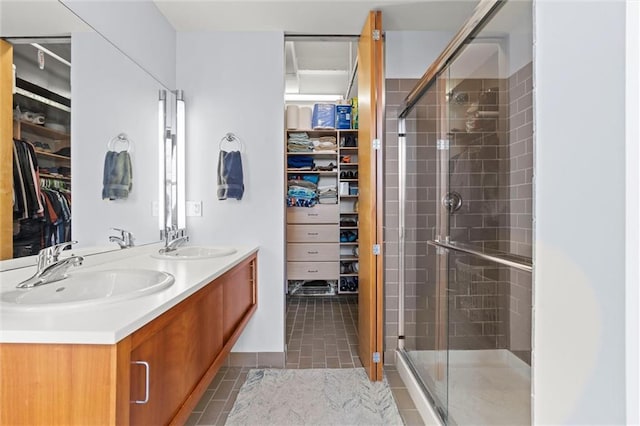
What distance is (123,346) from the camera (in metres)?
0.75

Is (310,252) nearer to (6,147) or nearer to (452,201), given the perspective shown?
(452,201)

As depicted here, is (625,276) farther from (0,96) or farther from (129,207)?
(129,207)

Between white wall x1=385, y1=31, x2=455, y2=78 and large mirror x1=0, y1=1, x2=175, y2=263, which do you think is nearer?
large mirror x1=0, y1=1, x2=175, y2=263

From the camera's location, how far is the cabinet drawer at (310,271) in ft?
12.2

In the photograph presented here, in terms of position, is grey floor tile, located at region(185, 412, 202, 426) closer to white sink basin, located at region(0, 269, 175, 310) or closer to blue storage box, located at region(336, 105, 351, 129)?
white sink basin, located at region(0, 269, 175, 310)

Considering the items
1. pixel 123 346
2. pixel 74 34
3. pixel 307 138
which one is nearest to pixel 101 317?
pixel 123 346

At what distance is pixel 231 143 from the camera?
2.30 metres

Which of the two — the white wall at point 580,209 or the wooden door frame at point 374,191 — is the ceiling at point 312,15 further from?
the white wall at point 580,209

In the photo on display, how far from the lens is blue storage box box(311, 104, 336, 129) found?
3.64m

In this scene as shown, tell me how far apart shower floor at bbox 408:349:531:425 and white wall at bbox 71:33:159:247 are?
187 centimetres

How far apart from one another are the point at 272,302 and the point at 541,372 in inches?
79.9

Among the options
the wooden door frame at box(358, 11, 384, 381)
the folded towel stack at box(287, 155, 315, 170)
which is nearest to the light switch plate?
the wooden door frame at box(358, 11, 384, 381)

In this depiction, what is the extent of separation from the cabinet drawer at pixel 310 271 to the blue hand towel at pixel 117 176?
2.26m
